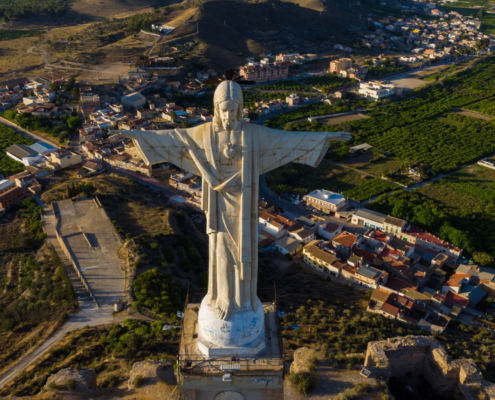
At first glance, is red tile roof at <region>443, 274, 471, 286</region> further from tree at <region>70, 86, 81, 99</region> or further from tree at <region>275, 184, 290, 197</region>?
tree at <region>70, 86, 81, 99</region>

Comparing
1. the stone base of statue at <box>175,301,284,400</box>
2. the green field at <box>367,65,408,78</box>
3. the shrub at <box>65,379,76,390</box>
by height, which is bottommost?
the green field at <box>367,65,408,78</box>

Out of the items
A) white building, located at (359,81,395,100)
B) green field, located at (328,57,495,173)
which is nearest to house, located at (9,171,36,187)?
green field, located at (328,57,495,173)

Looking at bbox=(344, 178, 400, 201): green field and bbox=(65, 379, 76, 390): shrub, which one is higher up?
bbox=(65, 379, 76, 390): shrub

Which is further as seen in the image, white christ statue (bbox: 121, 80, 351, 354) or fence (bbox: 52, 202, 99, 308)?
fence (bbox: 52, 202, 99, 308)

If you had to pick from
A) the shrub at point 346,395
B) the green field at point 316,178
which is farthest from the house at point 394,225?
the shrub at point 346,395

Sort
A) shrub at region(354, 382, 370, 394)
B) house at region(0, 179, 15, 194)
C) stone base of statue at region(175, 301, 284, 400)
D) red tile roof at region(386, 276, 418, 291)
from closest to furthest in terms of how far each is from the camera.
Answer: stone base of statue at region(175, 301, 284, 400) < shrub at region(354, 382, 370, 394) < red tile roof at region(386, 276, 418, 291) < house at region(0, 179, 15, 194)

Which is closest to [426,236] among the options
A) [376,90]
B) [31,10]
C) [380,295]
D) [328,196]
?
[328,196]

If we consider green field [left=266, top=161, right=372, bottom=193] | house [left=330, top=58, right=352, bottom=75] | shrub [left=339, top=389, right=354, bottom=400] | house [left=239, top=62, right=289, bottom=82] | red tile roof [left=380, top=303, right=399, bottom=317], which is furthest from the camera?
house [left=330, top=58, right=352, bottom=75]
